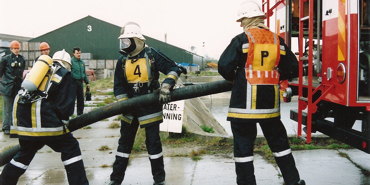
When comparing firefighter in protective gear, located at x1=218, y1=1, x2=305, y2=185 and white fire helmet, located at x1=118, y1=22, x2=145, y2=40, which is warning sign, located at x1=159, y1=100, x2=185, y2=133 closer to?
white fire helmet, located at x1=118, y1=22, x2=145, y2=40

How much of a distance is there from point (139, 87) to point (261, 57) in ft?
4.81

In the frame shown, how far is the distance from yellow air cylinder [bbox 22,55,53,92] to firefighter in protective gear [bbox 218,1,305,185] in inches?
66.9

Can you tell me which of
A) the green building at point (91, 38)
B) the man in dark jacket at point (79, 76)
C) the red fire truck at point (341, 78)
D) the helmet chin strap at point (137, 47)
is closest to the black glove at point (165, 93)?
the helmet chin strap at point (137, 47)

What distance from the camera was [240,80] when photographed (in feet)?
10.3

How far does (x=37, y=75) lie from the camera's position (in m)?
3.15

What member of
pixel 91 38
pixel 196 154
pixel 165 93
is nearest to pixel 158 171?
pixel 165 93

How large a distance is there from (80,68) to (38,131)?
173 inches

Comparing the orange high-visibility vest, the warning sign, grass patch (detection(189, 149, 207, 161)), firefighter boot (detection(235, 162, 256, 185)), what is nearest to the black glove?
the orange high-visibility vest

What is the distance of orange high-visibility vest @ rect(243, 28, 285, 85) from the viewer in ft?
10.1

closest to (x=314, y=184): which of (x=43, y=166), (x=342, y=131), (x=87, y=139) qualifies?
(x=342, y=131)

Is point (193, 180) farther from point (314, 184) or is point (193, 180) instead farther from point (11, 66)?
point (11, 66)

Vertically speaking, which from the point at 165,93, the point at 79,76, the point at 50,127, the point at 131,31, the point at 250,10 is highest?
the point at 250,10

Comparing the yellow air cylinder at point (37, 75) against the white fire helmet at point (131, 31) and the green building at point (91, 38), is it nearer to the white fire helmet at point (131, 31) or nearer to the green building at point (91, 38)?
the white fire helmet at point (131, 31)

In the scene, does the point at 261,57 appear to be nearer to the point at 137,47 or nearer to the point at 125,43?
the point at 137,47
